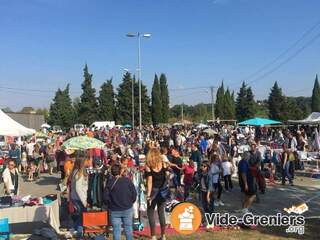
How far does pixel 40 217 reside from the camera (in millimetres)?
9789

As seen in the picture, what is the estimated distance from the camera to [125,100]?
61.8 meters

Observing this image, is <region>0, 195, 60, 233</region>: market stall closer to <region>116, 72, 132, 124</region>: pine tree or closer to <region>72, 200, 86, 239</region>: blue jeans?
<region>72, 200, 86, 239</region>: blue jeans

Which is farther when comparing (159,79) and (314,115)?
(159,79)

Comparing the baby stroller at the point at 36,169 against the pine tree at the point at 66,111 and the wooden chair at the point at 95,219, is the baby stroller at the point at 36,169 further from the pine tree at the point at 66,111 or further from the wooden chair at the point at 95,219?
the pine tree at the point at 66,111

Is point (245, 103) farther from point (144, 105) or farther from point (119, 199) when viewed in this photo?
point (119, 199)

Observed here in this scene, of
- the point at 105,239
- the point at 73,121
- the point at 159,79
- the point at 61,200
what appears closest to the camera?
the point at 105,239

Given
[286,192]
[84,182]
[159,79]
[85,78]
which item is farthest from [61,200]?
[159,79]

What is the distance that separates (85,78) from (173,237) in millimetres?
56093

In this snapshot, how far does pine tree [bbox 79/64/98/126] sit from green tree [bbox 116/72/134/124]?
3.50m

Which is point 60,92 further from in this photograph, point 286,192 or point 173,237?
point 173,237

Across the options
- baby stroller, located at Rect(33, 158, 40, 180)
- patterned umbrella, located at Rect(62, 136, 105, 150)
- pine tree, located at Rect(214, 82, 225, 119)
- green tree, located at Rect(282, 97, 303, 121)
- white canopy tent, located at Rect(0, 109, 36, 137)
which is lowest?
baby stroller, located at Rect(33, 158, 40, 180)

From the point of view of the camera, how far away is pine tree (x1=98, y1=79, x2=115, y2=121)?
63.2 metres

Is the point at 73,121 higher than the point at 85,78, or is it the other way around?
the point at 85,78

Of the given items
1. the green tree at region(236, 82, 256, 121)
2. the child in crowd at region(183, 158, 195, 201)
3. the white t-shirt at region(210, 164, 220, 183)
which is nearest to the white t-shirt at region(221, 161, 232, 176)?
the child in crowd at region(183, 158, 195, 201)
